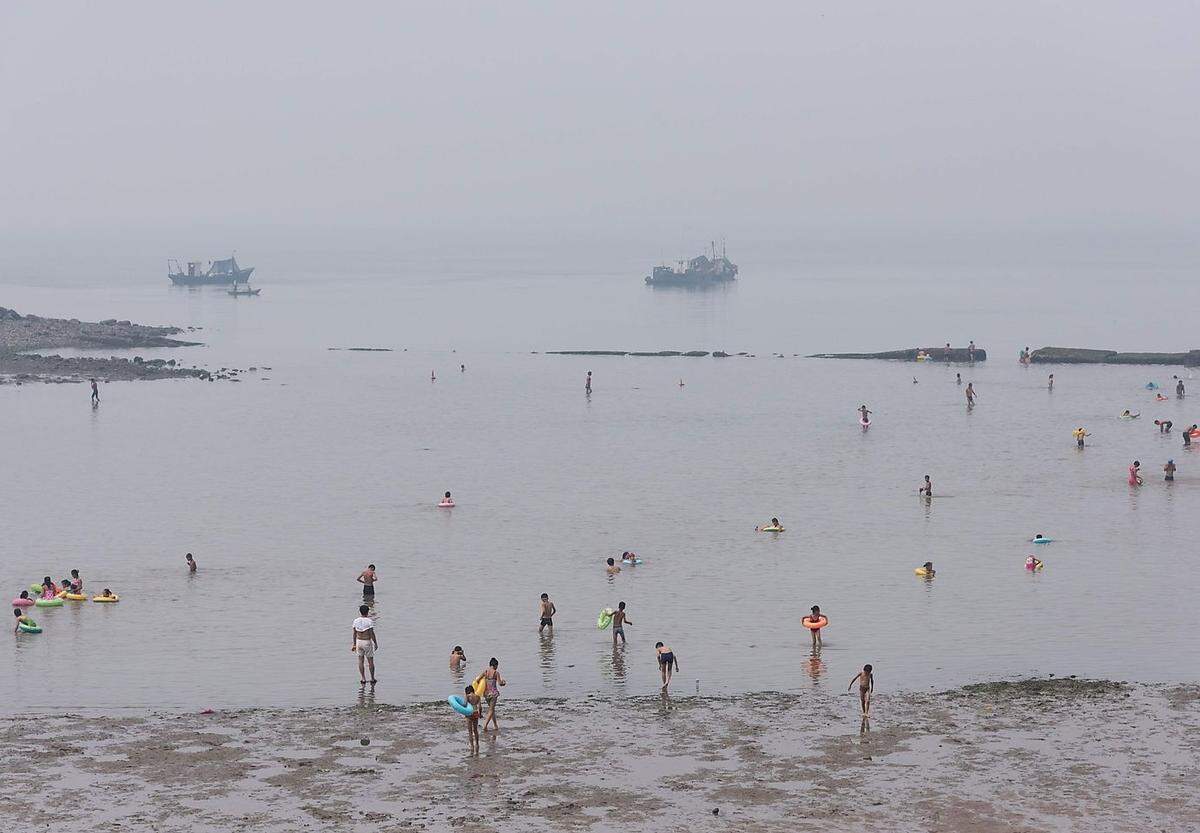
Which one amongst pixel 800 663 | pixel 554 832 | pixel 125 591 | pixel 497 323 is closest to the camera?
pixel 554 832

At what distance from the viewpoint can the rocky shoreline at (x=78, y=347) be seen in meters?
94.6

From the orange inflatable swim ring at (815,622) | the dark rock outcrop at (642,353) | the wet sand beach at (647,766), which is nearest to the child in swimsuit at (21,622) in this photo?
the wet sand beach at (647,766)

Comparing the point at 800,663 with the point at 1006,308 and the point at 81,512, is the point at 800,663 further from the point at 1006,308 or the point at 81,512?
the point at 1006,308

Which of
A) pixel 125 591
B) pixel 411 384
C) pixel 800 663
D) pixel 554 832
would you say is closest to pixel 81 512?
pixel 125 591

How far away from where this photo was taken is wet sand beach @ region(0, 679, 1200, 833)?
955 inches

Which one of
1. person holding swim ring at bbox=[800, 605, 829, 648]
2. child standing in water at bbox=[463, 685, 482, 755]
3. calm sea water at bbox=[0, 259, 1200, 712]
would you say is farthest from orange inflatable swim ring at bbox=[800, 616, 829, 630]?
child standing in water at bbox=[463, 685, 482, 755]

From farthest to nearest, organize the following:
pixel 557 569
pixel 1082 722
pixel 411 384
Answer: pixel 411 384 < pixel 557 569 < pixel 1082 722

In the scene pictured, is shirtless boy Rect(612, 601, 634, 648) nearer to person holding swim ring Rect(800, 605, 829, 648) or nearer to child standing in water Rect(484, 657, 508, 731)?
person holding swim ring Rect(800, 605, 829, 648)

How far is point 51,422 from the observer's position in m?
77.9

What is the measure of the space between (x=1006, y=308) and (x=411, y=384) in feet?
329

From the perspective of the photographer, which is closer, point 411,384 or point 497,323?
point 411,384

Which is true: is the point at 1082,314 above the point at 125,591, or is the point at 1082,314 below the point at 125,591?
above

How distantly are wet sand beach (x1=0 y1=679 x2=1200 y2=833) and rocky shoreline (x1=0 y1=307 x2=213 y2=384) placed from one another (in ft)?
222

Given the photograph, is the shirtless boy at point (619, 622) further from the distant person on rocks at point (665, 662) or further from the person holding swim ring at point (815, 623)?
the person holding swim ring at point (815, 623)
